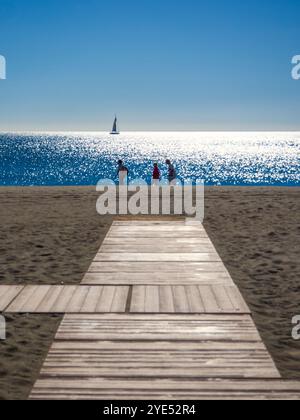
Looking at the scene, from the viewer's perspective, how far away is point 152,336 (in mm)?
5707

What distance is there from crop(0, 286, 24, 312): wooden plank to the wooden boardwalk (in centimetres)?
2

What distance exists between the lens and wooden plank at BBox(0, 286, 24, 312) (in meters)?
7.10

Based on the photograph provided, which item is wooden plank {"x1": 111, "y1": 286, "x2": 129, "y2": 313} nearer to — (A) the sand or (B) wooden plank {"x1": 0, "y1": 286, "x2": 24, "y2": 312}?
(A) the sand

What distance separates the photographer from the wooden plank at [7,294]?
23.3 feet

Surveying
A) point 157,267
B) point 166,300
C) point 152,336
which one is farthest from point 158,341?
point 157,267

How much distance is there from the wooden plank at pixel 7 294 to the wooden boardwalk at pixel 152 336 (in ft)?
0.05

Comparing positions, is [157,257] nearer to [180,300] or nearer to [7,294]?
[180,300]

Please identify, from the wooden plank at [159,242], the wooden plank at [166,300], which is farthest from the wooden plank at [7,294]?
the wooden plank at [159,242]

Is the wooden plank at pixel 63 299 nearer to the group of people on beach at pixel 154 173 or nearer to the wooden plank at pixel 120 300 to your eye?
the wooden plank at pixel 120 300

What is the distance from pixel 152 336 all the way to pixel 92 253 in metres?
5.13

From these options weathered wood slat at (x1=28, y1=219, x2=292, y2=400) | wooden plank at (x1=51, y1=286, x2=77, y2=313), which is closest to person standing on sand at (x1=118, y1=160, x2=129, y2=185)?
weathered wood slat at (x1=28, y1=219, x2=292, y2=400)

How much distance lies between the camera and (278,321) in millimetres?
6535
